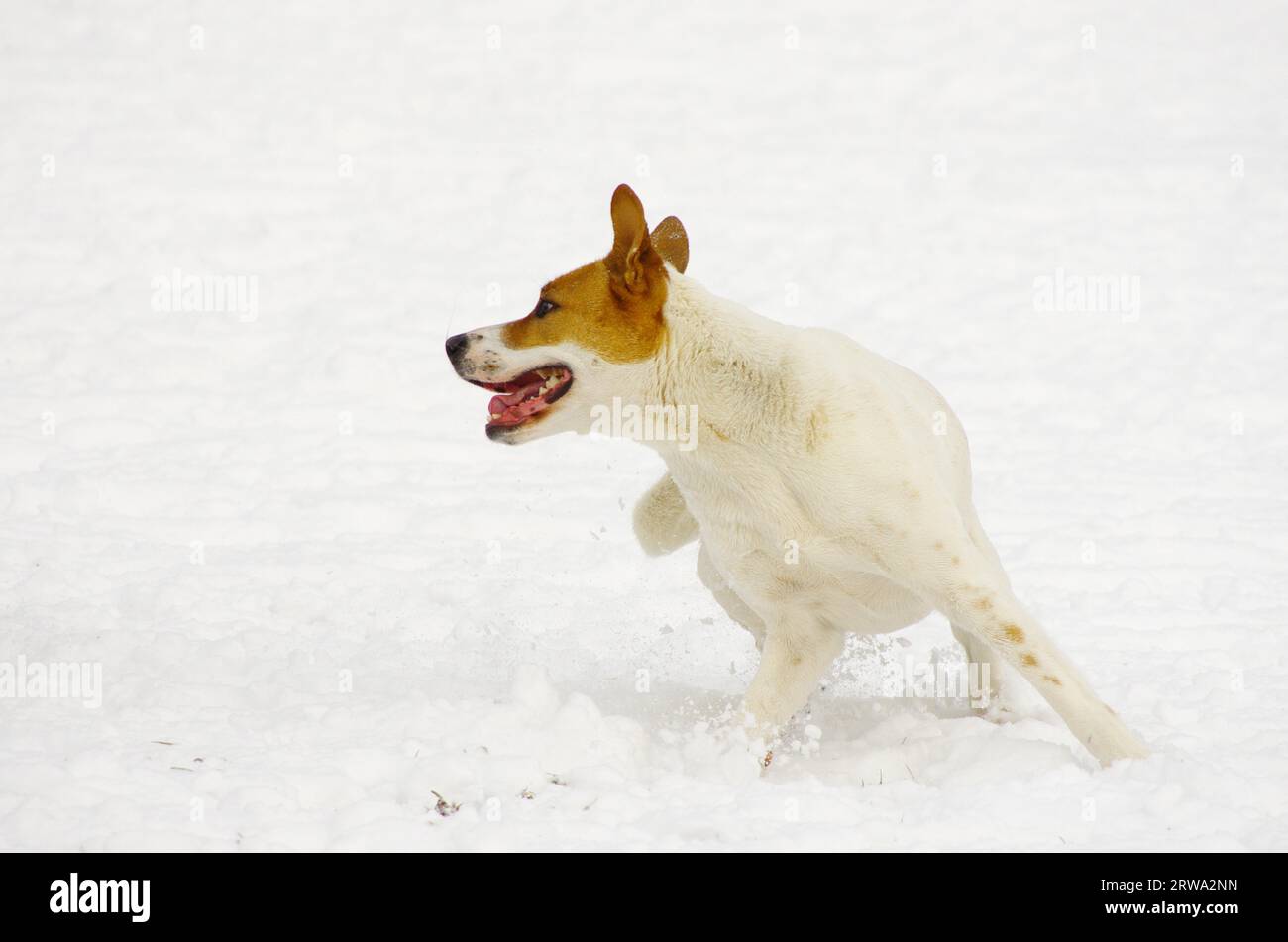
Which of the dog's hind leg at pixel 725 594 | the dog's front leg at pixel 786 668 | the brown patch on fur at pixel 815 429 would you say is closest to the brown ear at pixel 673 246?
the brown patch on fur at pixel 815 429

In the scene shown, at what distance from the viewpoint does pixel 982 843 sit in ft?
11.9

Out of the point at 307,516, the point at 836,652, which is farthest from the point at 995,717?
the point at 307,516

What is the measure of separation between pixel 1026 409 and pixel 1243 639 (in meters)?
4.26

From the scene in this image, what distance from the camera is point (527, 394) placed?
15.4 feet

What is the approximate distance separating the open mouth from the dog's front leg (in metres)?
1.17

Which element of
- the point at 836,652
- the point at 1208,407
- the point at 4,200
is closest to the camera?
the point at 836,652

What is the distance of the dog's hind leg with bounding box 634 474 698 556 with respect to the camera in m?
5.57

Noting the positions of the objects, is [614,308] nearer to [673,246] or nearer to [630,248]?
[630,248]

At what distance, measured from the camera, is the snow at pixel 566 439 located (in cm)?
409

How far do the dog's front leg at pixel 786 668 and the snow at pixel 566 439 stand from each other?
0.58 feet

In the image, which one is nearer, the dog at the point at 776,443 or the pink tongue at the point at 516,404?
the dog at the point at 776,443

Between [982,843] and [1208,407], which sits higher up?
[1208,407]

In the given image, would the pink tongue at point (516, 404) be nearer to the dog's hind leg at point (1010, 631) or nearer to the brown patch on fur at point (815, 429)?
the brown patch on fur at point (815, 429)

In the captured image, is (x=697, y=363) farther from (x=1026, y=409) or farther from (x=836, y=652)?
(x=1026, y=409)
